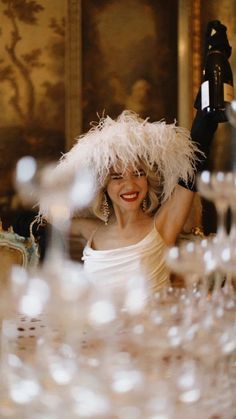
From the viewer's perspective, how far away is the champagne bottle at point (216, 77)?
1.82 metres

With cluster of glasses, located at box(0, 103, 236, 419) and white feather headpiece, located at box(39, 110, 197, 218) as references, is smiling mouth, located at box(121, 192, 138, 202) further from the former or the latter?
cluster of glasses, located at box(0, 103, 236, 419)

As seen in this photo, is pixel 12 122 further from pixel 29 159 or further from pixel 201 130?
pixel 201 130

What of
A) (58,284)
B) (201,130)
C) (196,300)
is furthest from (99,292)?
(201,130)

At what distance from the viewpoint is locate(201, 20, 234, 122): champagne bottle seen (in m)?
1.82

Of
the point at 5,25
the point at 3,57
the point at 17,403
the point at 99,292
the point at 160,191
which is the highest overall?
the point at 5,25

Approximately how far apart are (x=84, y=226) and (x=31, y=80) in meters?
0.91

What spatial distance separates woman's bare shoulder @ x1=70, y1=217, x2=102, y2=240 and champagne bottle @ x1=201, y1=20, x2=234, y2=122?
0.72m

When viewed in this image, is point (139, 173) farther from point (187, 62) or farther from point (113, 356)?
point (113, 356)

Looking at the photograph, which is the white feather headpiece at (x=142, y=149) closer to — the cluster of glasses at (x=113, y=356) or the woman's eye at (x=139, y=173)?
the woman's eye at (x=139, y=173)

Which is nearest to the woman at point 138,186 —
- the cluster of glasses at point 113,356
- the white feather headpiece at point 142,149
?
the white feather headpiece at point 142,149

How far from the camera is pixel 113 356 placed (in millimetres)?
783

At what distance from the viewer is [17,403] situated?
792 mm

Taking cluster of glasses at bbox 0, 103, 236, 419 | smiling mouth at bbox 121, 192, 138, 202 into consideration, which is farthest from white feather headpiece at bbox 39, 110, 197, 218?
cluster of glasses at bbox 0, 103, 236, 419

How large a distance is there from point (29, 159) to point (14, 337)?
175 centimetres
